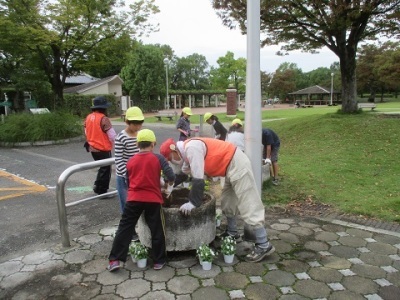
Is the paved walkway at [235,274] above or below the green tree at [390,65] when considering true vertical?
below

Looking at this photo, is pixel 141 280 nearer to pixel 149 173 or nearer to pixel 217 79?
pixel 149 173

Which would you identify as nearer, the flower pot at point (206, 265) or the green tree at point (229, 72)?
the flower pot at point (206, 265)

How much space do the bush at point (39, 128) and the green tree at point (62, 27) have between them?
349cm

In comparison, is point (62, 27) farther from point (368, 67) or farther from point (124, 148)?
point (368, 67)

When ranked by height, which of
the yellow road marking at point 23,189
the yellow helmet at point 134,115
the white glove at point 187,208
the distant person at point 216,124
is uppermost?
the yellow helmet at point 134,115

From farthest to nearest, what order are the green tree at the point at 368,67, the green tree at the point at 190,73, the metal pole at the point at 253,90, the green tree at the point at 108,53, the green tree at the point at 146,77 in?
the green tree at the point at 190,73
the green tree at the point at 368,67
the green tree at the point at 146,77
the green tree at the point at 108,53
the metal pole at the point at 253,90

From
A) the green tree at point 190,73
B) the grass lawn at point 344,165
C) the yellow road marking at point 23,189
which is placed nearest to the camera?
the grass lawn at point 344,165

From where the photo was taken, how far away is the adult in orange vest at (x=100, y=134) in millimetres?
5656

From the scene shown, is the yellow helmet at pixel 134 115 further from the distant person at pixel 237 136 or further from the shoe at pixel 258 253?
the distant person at pixel 237 136

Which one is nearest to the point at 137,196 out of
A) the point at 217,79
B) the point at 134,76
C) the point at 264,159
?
the point at 264,159

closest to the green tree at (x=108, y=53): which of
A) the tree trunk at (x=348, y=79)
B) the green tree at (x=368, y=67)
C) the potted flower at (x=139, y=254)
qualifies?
the tree trunk at (x=348, y=79)

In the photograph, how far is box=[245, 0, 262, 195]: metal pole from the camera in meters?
3.83

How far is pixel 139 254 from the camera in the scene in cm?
355

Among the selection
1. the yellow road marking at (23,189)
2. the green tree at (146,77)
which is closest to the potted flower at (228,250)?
the yellow road marking at (23,189)
